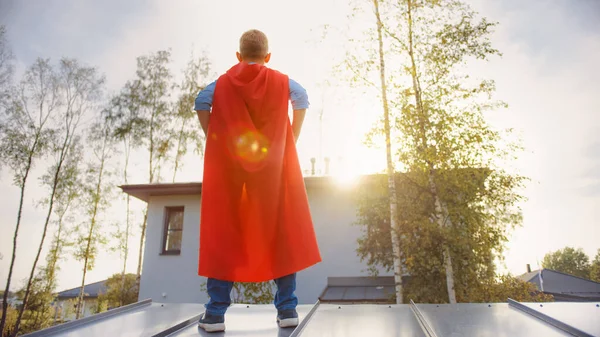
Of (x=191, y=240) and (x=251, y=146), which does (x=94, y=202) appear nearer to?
(x=191, y=240)

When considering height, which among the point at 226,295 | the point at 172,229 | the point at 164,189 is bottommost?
the point at 226,295

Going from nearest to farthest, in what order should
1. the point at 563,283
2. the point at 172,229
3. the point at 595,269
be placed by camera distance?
the point at 172,229
the point at 563,283
the point at 595,269

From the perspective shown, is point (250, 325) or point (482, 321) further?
point (250, 325)

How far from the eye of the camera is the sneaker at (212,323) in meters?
1.87

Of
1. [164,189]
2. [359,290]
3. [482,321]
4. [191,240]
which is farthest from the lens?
[164,189]

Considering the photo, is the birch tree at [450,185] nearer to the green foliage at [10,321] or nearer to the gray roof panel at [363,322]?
the gray roof panel at [363,322]

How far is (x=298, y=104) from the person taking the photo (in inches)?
85.8

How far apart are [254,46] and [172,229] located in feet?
37.7

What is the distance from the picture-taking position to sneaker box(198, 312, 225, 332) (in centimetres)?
187

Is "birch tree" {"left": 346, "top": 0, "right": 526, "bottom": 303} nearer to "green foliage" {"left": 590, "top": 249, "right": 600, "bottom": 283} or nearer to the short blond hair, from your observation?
the short blond hair

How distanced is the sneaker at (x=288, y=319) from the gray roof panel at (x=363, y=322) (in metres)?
0.08

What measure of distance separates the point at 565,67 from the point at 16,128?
16.3 metres

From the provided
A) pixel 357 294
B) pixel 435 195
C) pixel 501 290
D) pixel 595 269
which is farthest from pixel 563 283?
pixel 435 195

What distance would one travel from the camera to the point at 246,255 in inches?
76.1
